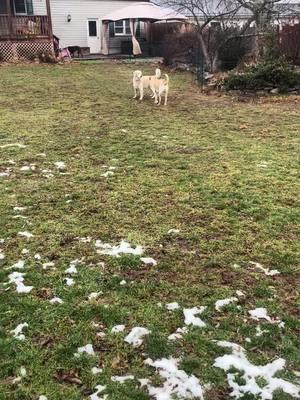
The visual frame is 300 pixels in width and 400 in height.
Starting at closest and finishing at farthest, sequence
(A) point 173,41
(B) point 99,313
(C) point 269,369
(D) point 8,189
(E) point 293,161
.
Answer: (C) point 269,369 < (B) point 99,313 < (D) point 8,189 < (E) point 293,161 < (A) point 173,41

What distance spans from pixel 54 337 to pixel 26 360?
0.83 feet

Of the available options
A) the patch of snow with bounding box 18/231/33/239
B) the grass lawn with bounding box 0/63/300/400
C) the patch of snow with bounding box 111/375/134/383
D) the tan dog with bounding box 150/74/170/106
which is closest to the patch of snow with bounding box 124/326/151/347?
→ the grass lawn with bounding box 0/63/300/400

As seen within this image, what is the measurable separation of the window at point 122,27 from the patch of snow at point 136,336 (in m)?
24.7

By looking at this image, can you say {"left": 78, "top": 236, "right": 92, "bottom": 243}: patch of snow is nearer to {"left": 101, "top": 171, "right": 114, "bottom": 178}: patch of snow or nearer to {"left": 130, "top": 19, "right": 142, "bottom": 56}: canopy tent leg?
{"left": 101, "top": 171, "right": 114, "bottom": 178}: patch of snow

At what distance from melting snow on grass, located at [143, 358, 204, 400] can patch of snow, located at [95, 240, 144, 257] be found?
1.37 meters

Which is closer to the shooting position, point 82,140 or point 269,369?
point 269,369

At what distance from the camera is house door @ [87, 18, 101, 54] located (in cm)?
2539

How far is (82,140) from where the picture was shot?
769 centimetres

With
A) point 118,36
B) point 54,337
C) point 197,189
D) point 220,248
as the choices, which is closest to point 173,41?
point 118,36

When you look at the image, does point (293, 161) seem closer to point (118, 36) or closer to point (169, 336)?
point (169, 336)

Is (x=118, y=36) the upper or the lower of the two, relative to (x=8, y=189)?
upper

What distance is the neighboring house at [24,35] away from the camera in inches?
801

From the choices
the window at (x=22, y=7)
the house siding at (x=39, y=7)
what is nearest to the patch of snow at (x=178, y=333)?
the window at (x=22, y=7)

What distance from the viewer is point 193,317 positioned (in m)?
3.18
